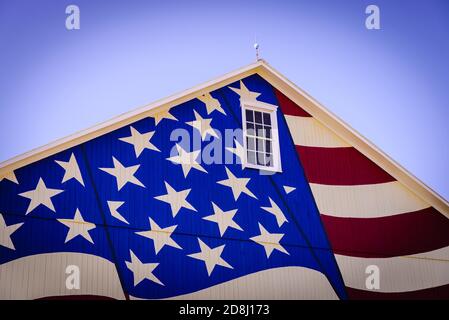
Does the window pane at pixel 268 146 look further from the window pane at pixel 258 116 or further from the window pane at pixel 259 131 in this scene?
the window pane at pixel 258 116

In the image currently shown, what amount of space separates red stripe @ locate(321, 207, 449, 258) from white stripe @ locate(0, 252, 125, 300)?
5.09 meters

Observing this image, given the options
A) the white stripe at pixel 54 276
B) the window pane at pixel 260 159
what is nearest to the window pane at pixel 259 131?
the window pane at pixel 260 159

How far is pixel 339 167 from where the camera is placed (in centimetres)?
1412

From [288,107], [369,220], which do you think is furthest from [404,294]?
[288,107]

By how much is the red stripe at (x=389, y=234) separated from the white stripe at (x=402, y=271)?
0.46 feet

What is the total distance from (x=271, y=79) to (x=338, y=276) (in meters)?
4.93

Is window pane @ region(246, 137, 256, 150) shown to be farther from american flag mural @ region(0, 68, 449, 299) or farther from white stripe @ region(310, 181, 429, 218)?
white stripe @ region(310, 181, 429, 218)

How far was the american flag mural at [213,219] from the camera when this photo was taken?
35.9ft

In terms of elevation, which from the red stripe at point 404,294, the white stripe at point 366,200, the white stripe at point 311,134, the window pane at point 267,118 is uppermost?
the window pane at point 267,118

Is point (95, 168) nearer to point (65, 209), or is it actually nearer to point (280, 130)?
point (65, 209)

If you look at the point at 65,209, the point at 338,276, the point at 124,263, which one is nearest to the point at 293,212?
the point at 338,276

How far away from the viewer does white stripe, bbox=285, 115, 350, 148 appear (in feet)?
46.1

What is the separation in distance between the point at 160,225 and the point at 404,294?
6.02 metres

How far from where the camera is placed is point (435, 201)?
14.6 m
